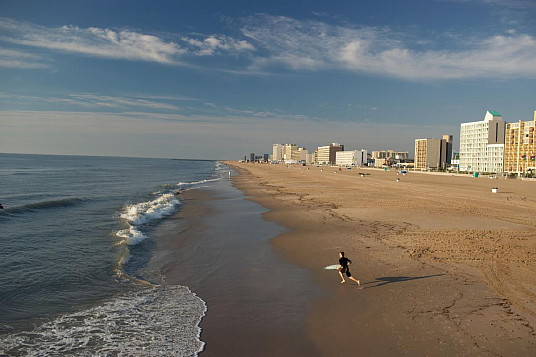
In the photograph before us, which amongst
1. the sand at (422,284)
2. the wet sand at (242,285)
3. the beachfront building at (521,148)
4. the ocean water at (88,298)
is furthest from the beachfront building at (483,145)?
the ocean water at (88,298)

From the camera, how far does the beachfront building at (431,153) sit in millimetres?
166875

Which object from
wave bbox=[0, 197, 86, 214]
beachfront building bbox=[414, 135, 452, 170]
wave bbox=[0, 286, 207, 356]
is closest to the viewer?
wave bbox=[0, 286, 207, 356]

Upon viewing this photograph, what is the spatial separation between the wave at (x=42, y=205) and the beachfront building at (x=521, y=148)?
328ft

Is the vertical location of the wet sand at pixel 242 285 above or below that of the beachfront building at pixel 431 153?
below

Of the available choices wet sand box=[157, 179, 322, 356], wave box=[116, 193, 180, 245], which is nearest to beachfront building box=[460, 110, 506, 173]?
wave box=[116, 193, 180, 245]

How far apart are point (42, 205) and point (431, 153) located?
16790 cm

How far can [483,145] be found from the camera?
4508 inches

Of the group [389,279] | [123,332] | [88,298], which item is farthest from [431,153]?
[123,332]

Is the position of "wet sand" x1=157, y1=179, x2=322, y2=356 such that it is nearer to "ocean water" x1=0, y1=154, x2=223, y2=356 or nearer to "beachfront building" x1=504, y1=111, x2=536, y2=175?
"ocean water" x1=0, y1=154, x2=223, y2=356

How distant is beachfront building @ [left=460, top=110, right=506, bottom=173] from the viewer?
355 feet

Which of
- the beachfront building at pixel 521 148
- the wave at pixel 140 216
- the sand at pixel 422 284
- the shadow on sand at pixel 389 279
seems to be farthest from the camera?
the beachfront building at pixel 521 148

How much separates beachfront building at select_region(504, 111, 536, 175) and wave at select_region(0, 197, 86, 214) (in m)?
100

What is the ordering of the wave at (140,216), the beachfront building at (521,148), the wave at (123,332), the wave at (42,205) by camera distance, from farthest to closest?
1. the beachfront building at (521,148)
2. the wave at (42,205)
3. the wave at (140,216)
4. the wave at (123,332)

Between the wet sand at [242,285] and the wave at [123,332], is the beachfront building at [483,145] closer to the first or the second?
the wet sand at [242,285]
